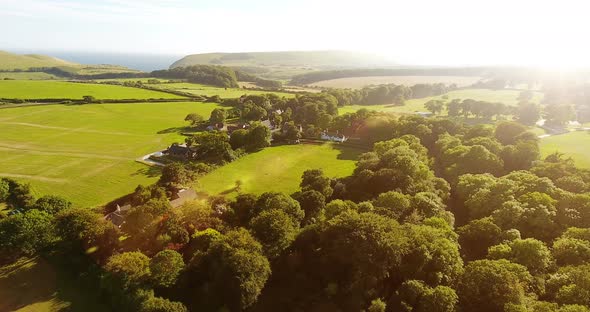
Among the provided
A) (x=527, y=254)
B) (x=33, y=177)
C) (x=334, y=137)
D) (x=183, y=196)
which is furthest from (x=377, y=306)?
(x=334, y=137)

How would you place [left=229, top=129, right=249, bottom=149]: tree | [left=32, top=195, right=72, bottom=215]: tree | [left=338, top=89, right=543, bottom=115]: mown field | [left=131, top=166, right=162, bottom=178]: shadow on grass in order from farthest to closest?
1. [left=338, top=89, right=543, bottom=115]: mown field
2. [left=229, top=129, right=249, bottom=149]: tree
3. [left=131, top=166, right=162, bottom=178]: shadow on grass
4. [left=32, top=195, right=72, bottom=215]: tree

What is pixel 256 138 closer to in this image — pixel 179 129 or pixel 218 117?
pixel 218 117

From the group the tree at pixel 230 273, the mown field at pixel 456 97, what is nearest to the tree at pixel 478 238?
the tree at pixel 230 273

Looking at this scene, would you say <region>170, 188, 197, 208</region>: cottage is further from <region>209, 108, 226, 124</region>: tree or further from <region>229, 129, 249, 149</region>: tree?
<region>209, 108, 226, 124</region>: tree

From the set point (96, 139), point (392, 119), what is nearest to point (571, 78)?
point (392, 119)

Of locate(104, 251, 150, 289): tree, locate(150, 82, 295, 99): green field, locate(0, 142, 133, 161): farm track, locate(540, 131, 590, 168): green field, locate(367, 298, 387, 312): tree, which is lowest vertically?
locate(367, 298, 387, 312): tree

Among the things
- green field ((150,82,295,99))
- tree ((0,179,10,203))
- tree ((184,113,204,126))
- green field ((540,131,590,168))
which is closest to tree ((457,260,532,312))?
green field ((540,131,590,168))

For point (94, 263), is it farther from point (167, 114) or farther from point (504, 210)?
point (167, 114)
